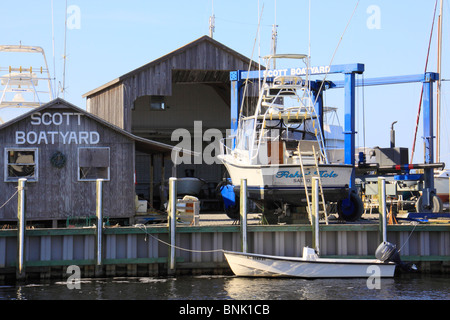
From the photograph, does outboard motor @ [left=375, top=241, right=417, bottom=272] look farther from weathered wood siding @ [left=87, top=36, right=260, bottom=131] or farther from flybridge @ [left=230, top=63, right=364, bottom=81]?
weathered wood siding @ [left=87, top=36, right=260, bottom=131]

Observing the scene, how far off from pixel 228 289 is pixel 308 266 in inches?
99.6

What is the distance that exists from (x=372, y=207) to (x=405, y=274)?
42.2ft

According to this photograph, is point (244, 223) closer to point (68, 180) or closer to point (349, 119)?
point (68, 180)

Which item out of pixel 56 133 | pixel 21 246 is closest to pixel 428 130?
pixel 56 133

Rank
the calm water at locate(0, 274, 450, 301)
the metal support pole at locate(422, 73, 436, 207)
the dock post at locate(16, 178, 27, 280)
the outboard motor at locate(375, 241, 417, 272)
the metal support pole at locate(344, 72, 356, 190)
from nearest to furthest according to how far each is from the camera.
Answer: the calm water at locate(0, 274, 450, 301)
the dock post at locate(16, 178, 27, 280)
the outboard motor at locate(375, 241, 417, 272)
the metal support pole at locate(344, 72, 356, 190)
the metal support pole at locate(422, 73, 436, 207)

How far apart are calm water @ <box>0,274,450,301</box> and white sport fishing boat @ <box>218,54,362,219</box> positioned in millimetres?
3915

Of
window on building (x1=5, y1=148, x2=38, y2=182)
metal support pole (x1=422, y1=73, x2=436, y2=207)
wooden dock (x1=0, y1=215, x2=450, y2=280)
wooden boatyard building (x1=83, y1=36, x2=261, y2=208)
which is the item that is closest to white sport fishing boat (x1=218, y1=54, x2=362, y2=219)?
wooden dock (x1=0, y1=215, x2=450, y2=280)

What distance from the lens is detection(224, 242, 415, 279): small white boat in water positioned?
19.0 metres

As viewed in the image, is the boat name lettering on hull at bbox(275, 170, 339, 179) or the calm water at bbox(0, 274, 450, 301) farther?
the boat name lettering on hull at bbox(275, 170, 339, 179)

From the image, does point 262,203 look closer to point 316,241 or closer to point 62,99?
point 316,241

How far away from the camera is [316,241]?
19625 mm

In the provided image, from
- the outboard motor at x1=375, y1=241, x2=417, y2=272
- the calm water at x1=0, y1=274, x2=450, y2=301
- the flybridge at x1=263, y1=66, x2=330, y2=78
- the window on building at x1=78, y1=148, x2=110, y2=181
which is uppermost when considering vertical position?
the flybridge at x1=263, y1=66, x2=330, y2=78
